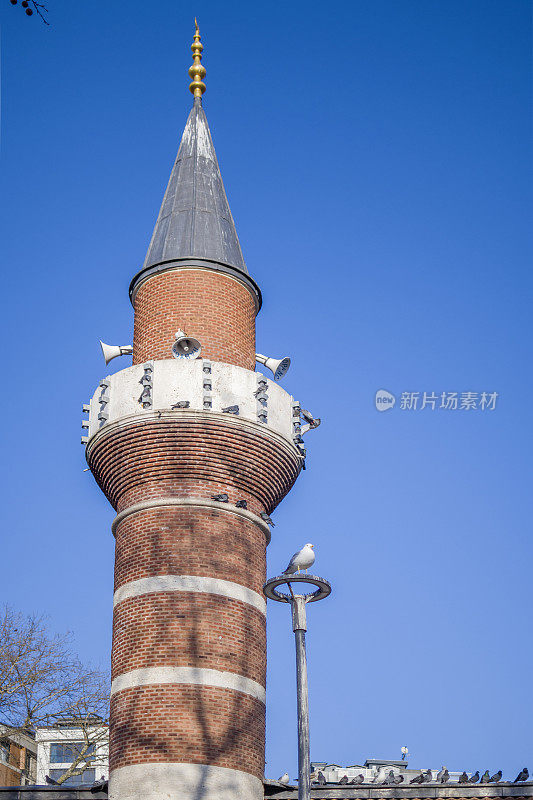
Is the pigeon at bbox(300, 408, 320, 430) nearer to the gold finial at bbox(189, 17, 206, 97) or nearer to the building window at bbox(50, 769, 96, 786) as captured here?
the gold finial at bbox(189, 17, 206, 97)

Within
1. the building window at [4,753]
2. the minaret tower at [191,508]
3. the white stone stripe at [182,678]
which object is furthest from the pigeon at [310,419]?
the building window at [4,753]

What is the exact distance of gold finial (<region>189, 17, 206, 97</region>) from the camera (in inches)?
1276

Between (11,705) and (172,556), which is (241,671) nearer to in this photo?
(172,556)

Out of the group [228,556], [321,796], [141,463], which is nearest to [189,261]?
[141,463]

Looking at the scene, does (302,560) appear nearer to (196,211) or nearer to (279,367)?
(279,367)

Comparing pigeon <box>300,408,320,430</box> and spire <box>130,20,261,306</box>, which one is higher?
spire <box>130,20,261,306</box>

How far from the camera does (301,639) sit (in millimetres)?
19797

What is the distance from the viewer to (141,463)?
26078 millimetres

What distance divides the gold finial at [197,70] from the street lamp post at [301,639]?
17.1m

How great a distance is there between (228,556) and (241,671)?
2.41 metres

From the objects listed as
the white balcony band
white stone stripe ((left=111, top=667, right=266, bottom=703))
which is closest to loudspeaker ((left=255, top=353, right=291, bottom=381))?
the white balcony band

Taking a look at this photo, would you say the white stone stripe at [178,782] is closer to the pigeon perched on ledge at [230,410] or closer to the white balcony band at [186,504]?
the white balcony band at [186,504]

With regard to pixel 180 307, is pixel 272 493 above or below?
below

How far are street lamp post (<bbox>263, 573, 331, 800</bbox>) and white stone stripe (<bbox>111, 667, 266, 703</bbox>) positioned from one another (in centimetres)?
429
